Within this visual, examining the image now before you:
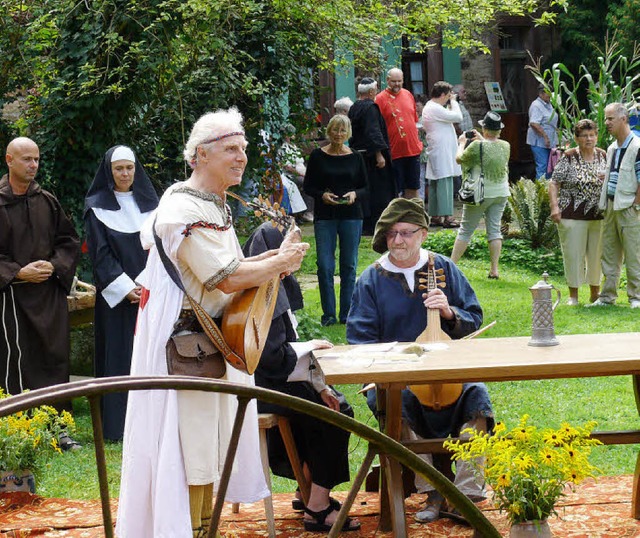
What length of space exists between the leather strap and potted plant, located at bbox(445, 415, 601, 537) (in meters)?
1.03

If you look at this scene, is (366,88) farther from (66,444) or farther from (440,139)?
(66,444)

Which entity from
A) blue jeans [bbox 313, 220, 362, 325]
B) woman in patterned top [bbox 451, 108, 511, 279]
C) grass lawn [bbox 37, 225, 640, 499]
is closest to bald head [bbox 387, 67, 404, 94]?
woman in patterned top [bbox 451, 108, 511, 279]

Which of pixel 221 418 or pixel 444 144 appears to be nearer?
pixel 221 418

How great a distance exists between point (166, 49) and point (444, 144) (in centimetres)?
660

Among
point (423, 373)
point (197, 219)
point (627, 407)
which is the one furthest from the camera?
point (627, 407)

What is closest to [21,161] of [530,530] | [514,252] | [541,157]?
[530,530]

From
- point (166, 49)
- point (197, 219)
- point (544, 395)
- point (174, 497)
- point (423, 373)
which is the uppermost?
point (166, 49)

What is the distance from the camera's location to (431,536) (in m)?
5.38

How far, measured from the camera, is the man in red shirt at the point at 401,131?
14.0 meters

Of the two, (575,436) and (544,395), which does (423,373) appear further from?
(544,395)

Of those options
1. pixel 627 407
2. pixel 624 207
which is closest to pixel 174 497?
pixel 627 407

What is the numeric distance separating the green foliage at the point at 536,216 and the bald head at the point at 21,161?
7.44 meters

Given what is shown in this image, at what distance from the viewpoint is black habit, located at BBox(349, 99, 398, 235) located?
1315cm

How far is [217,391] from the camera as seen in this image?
1.82 meters
